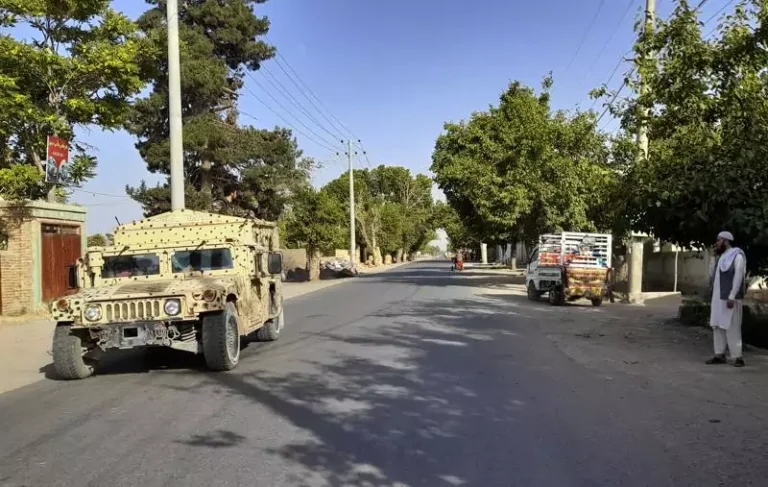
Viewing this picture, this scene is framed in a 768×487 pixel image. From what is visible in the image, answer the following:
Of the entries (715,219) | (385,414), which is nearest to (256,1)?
(715,219)

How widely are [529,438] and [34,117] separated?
1454cm

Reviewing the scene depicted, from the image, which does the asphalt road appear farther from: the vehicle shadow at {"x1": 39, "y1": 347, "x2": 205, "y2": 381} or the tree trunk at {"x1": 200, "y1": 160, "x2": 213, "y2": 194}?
the tree trunk at {"x1": 200, "y1": 160, "x2": 213, "y2": 194}

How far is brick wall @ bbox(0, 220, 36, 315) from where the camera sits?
58.7ft

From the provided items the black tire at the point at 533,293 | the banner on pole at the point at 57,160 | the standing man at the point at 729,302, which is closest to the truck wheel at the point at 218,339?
the standing man at the point at 729,302

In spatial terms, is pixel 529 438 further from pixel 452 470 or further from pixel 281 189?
pixel 281 189

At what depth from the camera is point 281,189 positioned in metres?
36.0

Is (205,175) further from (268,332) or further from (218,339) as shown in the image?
(218,339)

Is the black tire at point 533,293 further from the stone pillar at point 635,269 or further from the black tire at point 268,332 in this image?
the black tire at point 268,332

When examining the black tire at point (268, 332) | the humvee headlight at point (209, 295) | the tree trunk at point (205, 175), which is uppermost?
the tree trunk at point (205, 175)

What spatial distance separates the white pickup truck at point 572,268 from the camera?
20.2 meters

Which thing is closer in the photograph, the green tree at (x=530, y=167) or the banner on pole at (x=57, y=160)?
the banner on pole at (x=57, y=160)

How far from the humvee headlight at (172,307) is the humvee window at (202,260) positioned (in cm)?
179

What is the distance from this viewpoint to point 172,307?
29.3 ft

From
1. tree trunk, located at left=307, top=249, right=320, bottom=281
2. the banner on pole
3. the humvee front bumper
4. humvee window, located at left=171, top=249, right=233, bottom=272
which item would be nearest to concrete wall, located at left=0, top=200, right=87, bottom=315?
the banner on pole
